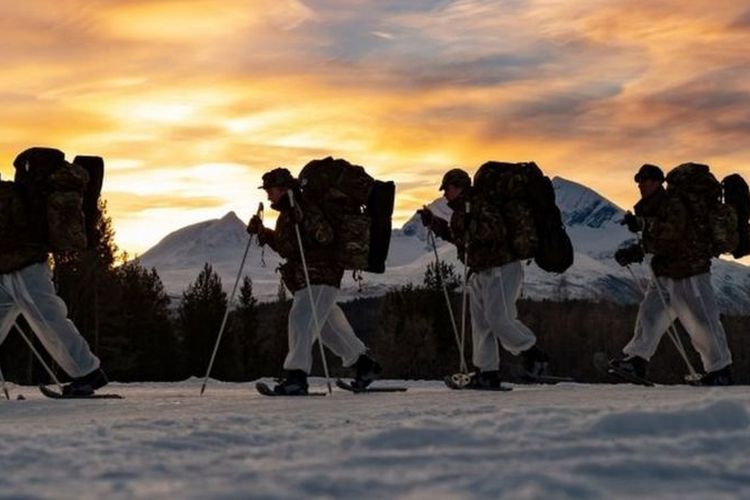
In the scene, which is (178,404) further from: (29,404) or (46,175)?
(46,175)

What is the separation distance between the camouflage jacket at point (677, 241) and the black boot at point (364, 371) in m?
3.40

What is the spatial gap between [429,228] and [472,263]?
0.63m

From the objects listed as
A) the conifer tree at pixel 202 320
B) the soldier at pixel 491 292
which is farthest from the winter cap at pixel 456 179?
the conifer tree at pixel 202 320

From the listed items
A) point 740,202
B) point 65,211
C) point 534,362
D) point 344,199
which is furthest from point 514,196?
point 65,211

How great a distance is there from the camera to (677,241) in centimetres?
1208

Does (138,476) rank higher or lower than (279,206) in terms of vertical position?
lower

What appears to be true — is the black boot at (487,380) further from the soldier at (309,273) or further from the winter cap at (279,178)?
the winter cap at (279,178)

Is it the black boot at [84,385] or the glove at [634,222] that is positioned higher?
the glove at [634,222]

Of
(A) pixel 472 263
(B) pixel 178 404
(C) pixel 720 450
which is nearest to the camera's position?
(C) pixel 720 450

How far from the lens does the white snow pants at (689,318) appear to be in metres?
11.9

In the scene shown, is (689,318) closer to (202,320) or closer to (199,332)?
(199,332)

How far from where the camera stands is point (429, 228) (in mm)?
11945

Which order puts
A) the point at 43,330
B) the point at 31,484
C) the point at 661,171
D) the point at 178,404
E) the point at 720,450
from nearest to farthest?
the point at 31,484 < the point at 720,450 < the point at 178,404 < the point at 43,330 < the point at 661,171

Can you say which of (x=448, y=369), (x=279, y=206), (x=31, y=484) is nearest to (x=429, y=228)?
(x=279, y=206)
